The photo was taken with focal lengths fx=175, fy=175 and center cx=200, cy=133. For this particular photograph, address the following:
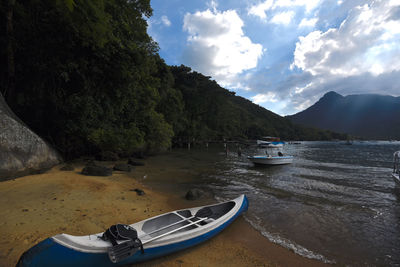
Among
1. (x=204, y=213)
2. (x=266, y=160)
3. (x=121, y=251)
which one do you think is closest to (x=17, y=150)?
(x=121, y=251)

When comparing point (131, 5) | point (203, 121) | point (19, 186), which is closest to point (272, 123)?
point (203, 121)

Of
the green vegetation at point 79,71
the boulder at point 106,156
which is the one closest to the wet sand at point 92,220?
the green vegetation at point 79,71

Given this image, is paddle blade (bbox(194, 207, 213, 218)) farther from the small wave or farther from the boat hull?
the boat hull

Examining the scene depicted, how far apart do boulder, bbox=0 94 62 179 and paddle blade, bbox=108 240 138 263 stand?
815 cm

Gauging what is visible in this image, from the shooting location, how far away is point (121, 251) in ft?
11.0

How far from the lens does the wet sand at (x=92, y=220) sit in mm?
4215

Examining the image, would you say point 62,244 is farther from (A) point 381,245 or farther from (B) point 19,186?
(A) point 381,245

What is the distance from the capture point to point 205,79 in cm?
5538

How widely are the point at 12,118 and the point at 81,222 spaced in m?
7.99

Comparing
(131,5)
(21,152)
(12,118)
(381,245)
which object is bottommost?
(381,245)

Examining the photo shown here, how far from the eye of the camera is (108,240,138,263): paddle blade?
3.25 meters

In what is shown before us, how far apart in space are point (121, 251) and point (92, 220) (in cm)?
280

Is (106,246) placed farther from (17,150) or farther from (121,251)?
(17,150)

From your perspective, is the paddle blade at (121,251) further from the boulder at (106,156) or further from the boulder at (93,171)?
the boulder at (106,156)
